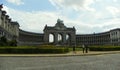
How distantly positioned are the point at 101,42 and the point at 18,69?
169 metres

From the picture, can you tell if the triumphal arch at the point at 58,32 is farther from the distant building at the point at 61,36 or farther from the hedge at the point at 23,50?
the hedge at the point at 23,50

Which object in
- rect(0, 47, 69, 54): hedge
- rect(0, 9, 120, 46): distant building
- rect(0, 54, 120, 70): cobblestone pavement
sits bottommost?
rect(0, 54, 120, 70): cobblestone pavement

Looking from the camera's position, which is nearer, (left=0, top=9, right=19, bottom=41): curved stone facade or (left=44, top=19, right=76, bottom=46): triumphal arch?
(left=0, top=9, right=19, bottom=41): curved stone facade

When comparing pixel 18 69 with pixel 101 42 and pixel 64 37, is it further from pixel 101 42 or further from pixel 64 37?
pixel 101 42

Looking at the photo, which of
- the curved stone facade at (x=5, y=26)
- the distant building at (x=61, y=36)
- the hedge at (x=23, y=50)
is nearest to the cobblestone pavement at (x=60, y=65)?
the hedge at (x=23, y=50)

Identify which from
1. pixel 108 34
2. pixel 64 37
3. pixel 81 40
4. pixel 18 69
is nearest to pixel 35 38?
pixel 64 37

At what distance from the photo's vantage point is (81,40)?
7771 inches

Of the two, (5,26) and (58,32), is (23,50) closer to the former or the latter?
(5,26)

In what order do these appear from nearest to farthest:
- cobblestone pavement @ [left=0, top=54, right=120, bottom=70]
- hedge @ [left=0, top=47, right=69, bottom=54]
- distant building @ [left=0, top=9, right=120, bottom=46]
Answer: cobblestone pavement @ [left=0, top=54, right=120, bottom=70] < hedge @ [left=0, top=47, right=69, bottom=54] < distant building @ [left=0, top=9, right=120, bottom=46]

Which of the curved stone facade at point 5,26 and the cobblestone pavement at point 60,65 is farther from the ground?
the curved stone facade at point 5,26

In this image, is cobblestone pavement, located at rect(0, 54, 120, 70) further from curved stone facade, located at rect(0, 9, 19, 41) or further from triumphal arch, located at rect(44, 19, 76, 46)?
triumphal arch, located at rect(44, 19, 76, 46)

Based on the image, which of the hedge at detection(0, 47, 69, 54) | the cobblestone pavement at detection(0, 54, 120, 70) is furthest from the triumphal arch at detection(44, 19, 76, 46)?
the cobblestone pavement at detection(0, 54, 120, 70)

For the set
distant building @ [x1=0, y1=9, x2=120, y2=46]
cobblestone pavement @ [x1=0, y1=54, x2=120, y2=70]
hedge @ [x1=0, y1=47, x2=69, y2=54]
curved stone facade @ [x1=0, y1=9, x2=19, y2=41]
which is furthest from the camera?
distant building @ [x1=0, y1=9, x2=120, y2=46]

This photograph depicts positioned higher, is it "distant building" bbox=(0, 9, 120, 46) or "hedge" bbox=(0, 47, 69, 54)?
"distant building" bbox=(0, 9, 120, 46)
